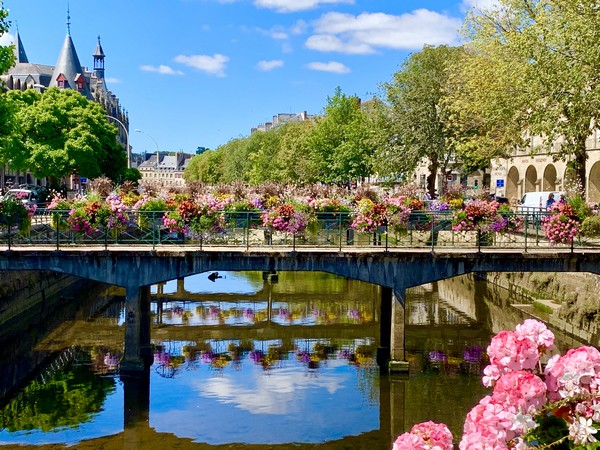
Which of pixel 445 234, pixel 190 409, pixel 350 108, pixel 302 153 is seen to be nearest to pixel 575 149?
pixel 445 234

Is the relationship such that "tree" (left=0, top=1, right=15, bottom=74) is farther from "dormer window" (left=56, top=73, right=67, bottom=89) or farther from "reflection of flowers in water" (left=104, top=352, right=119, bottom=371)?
"dormer window" (left=56, top=73, right=67, bottom=89)

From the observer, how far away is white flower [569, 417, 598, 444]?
4258 mm

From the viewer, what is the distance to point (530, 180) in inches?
2699

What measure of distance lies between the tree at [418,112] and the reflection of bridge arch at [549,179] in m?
10.4

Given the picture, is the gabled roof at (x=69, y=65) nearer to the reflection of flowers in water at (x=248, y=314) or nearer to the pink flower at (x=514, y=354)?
the reflection of flowers in water at (x=248, y=314)

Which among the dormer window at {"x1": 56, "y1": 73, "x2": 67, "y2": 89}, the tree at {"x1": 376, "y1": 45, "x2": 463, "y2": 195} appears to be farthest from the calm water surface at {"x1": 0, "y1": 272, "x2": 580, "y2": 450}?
the dormer window at {"x1": 56, "y1": 73, "x2": 67, "y2": 89}

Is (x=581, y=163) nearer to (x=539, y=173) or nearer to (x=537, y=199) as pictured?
(x=537, y=199)

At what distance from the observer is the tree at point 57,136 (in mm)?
59688

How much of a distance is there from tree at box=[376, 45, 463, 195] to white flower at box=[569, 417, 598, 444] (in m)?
50.9

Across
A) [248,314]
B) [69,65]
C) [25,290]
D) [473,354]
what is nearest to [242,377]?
[473,354]

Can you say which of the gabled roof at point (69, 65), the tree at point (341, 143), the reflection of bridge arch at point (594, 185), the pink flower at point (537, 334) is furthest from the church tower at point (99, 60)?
the pink flower at point (537, 334)

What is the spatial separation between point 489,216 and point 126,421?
40.1ft

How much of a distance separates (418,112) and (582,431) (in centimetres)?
5280

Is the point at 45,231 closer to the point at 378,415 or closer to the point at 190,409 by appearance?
the point at 190,409
